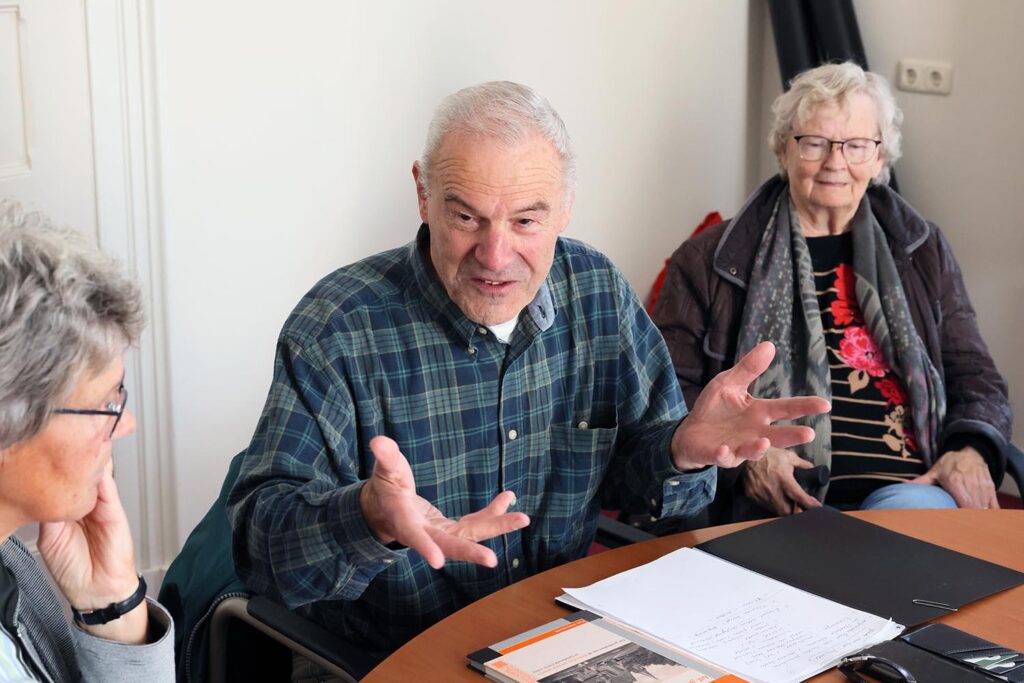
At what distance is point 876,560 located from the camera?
172cm

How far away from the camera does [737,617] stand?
1534mm

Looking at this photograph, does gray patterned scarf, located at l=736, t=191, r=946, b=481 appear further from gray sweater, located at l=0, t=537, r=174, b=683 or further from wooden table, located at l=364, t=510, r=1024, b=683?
gray sweater, located at l=0, t=537, r=174, b=683

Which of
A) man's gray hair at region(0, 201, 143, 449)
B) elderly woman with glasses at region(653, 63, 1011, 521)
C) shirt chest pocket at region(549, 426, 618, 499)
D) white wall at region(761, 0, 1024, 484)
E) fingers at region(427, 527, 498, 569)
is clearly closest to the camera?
man's gray hair at region(0, 201, 143, 449)

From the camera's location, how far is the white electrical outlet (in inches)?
136

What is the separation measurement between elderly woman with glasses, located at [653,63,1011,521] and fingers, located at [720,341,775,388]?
81cm

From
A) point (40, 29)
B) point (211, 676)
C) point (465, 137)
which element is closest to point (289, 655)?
point (211, 676)

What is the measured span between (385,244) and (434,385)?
119 cm

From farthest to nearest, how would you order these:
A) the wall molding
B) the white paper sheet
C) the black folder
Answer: the wall molding, the black folder, the white paper sheet

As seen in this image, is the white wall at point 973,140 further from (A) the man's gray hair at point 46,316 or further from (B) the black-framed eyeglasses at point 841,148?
(A) the man's gray hair at point 46,316

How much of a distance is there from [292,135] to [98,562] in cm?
146

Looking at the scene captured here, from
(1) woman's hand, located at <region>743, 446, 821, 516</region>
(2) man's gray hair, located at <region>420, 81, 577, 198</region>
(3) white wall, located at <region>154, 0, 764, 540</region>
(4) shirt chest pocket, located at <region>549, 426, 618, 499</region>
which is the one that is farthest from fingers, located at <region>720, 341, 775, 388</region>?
(3) white wall, located at <region>154, 0, 764, 540</region>

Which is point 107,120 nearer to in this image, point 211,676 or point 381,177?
point 381,177

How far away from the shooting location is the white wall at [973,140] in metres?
3.35

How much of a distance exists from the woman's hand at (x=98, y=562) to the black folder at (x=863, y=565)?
0.79 meters
